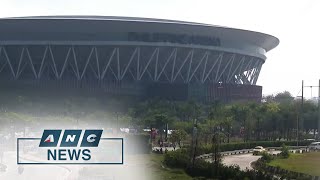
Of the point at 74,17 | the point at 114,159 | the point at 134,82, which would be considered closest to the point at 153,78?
the point at 134,82

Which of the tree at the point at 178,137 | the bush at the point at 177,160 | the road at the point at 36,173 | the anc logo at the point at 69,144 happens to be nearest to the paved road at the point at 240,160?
the tree at the point at 178,137

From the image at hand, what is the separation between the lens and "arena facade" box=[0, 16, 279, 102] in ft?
259

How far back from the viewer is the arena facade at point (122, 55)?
79.0 meters

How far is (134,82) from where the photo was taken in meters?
85.6

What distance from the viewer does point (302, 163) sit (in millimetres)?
34688

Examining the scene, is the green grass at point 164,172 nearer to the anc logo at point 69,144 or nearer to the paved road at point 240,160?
the anc logo at point 69,144

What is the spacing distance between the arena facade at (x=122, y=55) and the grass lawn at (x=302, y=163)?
42.1 metres

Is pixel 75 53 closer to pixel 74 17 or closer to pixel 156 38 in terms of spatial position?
pixel 74 17

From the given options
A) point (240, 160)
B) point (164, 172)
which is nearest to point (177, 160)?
point (164, 172)

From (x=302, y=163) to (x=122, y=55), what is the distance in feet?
175

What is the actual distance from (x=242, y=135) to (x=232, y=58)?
35155mm

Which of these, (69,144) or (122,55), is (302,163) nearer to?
(69,144)

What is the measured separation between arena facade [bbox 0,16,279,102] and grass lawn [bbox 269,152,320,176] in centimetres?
4206

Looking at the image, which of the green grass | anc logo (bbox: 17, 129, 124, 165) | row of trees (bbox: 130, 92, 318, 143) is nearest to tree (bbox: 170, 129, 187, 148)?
row of trees (bbox: 130, 92, 318, 143)
